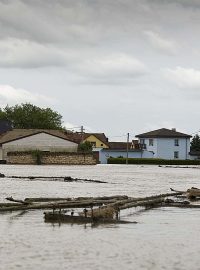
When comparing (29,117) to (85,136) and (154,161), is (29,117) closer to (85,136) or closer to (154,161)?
(85,136)

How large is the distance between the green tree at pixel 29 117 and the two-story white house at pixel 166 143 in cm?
2700

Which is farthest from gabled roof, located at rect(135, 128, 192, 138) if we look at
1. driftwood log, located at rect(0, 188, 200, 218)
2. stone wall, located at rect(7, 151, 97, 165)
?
driftwood log, located at rect(0, 188, 200, 218)

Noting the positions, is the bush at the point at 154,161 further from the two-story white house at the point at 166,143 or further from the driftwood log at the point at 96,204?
the driftwood log at the point at 96,204

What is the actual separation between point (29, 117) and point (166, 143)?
3729 cm

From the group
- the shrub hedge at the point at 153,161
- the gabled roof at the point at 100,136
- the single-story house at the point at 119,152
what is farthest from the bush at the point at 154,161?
the gabled roof at the point at 100,136

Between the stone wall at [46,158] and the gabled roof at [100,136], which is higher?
the gabled roof at [100,136]

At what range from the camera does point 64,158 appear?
343ft

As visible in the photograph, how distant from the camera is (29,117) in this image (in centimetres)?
16262

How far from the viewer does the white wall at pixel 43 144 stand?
111438 mm

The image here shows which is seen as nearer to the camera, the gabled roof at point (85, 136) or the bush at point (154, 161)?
the bush at point (154, 161)

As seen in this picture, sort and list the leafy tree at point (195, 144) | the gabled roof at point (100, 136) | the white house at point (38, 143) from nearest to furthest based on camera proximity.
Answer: the white house at point (38, 143), the gabled roof at point (100, 136), the leafy tree at point (195, 144)

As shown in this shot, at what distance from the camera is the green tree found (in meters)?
162

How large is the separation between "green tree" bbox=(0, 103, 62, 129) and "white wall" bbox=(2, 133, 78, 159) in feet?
159

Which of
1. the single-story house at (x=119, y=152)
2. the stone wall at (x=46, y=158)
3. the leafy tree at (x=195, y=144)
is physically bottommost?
the stone wall at (x=46, y=158)
